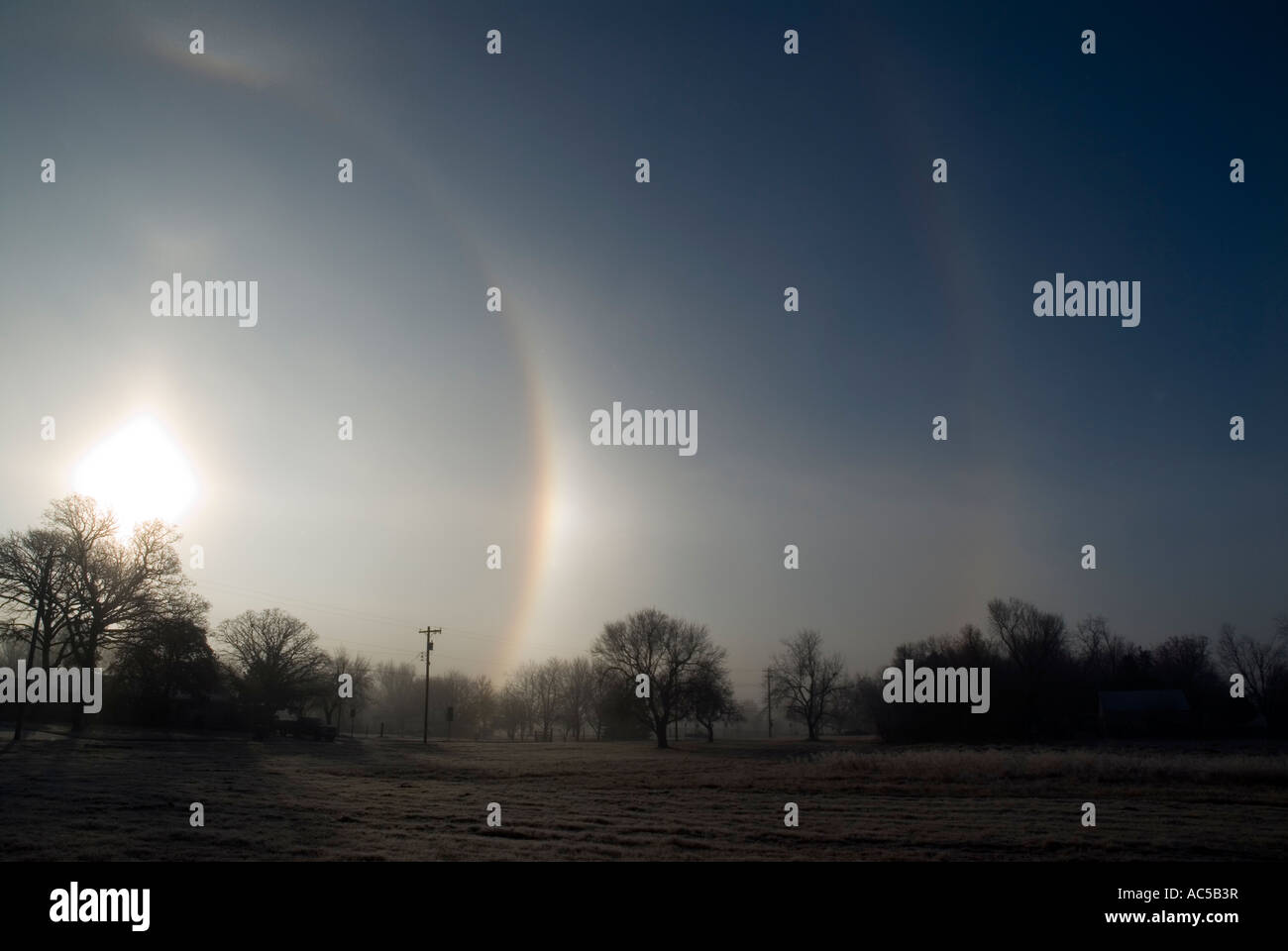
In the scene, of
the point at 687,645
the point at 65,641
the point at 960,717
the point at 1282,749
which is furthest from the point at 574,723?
the point at 1282,749

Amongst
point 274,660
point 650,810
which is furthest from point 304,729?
point 650,810

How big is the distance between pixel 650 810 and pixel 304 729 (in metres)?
61.0

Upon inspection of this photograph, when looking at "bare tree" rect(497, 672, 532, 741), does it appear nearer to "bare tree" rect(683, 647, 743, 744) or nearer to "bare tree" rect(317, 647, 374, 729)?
Result: "bare tree" rect(317, 647, 374, 729)

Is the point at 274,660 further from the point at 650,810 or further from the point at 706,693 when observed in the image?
the point at 650,810

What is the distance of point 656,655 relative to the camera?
82.1m

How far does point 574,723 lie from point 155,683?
7990cm

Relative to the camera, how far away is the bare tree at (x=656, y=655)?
81.4 m

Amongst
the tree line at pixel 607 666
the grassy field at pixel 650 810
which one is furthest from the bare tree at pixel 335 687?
the grassy field at pixel 650 810

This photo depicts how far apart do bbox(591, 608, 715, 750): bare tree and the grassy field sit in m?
42.8

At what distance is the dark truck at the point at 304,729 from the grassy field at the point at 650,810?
1452 inches

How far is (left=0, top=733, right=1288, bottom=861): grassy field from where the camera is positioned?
51.2 feet

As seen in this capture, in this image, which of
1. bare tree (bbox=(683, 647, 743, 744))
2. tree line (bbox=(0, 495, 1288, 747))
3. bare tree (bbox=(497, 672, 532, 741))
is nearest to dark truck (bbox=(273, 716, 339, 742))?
tree line (bbox=(0, 495, 1288, 747))

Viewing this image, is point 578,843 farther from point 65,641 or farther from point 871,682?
point 871,682

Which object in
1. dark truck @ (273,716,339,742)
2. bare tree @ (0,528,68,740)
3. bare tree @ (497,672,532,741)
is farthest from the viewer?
bare tree @ (497,672,532,741)
